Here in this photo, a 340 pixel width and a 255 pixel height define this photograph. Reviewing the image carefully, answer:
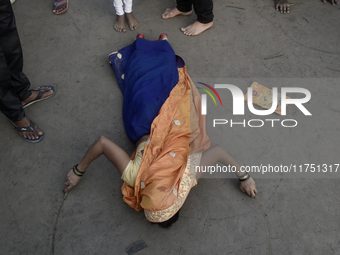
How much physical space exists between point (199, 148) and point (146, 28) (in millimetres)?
1532

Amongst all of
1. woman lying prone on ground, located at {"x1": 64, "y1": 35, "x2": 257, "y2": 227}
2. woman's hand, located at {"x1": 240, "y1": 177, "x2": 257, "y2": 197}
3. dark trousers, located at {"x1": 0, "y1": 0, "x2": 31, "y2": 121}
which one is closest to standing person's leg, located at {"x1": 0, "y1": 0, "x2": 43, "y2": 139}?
dark trousers, located at {"x1": 0, "y1": 0, "x2": 31, "y2": 121}

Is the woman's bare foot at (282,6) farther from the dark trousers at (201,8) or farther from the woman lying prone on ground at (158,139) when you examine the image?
Result: the woman lying prone on ground at (158,139)

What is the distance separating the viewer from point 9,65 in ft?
6.75

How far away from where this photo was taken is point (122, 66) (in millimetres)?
2576

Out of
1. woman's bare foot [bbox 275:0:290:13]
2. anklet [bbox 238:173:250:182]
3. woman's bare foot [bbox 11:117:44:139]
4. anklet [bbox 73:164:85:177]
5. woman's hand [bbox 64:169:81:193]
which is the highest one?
woman's bare foot [bbox 275:0:290:13]

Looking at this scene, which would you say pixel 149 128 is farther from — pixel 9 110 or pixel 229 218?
pixel 9 110

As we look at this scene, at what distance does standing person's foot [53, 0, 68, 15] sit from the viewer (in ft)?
9.76

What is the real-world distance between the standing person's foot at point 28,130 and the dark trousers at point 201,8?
6.09 ft

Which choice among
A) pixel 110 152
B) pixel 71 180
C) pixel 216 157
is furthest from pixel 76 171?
pixel 216 157

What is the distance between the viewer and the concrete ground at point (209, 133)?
1923mm

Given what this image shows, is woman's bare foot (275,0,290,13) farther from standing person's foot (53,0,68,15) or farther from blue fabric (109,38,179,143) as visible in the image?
standing person's foot (53,0,68,15)

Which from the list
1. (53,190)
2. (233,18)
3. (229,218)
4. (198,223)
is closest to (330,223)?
(229,218)

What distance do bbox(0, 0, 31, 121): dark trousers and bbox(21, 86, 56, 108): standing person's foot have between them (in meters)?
0.13

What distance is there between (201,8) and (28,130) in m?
1.92
